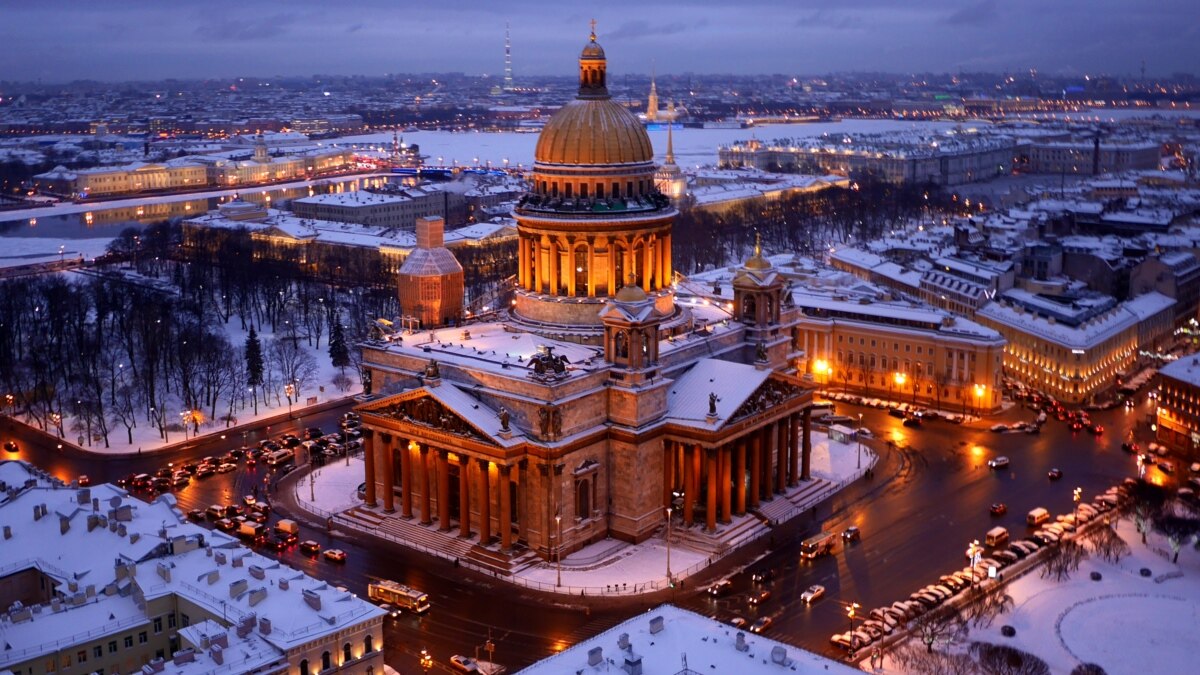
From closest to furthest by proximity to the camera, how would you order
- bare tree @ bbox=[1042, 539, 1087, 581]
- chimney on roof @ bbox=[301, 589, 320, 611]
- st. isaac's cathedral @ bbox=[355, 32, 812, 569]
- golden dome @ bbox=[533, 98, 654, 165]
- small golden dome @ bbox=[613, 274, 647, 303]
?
chimney on roof @ bbox=[301, 589, 320, 611], bare tree @ bbox=[1042, 539, 1087, 581], st. isaac's cathedral @ bbox=[355, 32, 812, 569], small golden dome @ bbox=[613, 274, 647, 303], golden dome @ bbox=[533, 98, 654, 165]

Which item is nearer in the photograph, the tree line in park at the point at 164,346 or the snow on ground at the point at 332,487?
the snow on ground at the point at 332,487

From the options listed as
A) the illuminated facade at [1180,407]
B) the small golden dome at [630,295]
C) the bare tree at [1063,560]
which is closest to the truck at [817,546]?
the bare tree at [1063,560]

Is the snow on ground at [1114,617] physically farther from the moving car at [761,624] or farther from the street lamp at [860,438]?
the street lamp at [860,438]

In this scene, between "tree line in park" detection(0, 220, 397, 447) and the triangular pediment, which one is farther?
"tree line in park" detection(0, 220, 397, 447)

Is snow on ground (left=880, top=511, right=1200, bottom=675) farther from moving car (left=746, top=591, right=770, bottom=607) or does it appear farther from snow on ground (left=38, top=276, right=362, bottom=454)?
snow on ground (left=38, top=276, right=362, bottom=454)

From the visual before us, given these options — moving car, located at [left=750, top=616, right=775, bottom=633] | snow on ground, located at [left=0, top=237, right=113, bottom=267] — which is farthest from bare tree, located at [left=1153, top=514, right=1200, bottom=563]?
snow on ground, located at [left=0, top=237, right=113, bottom=267]
